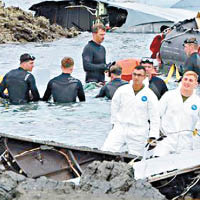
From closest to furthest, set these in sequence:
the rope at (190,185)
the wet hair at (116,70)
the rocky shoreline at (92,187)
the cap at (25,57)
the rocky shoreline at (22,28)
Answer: the rocky shoreline at (92,187) → the rope at (190,185) → the wet hair at (116,70) → the cap at (25,57) → the rocky shoreline at (22,28)

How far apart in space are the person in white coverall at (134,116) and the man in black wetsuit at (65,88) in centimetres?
325

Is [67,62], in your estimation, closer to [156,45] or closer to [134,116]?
[134,116]

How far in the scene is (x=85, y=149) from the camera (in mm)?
8000

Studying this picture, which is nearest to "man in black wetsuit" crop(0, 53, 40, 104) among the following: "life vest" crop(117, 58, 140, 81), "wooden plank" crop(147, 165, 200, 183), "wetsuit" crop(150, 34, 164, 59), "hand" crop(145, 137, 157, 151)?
"life vest" crop(117, 58, 140, 81)

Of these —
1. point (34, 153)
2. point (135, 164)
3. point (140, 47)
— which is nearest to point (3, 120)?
point (34, 153)

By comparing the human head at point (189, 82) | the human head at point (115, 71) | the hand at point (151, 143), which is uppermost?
the human head at point (189, 82)

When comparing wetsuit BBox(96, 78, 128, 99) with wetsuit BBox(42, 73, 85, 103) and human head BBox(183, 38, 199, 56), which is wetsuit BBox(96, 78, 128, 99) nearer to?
wetsuit BBox(42, 73, 85, 103)

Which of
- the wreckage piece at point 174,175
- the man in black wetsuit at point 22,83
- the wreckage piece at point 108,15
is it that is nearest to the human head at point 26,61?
the man in black wetsuit at point 22,83

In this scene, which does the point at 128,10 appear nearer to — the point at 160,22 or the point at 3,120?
the point at 160,22

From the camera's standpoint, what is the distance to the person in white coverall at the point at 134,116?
8055 millimetres

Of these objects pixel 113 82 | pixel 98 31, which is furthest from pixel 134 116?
pixel 98 31

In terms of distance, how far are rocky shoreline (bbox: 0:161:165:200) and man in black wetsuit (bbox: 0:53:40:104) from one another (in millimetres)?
5110

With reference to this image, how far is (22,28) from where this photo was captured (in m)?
32.5

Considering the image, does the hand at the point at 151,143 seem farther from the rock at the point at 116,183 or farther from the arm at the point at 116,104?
the rock at the point at 116,183
